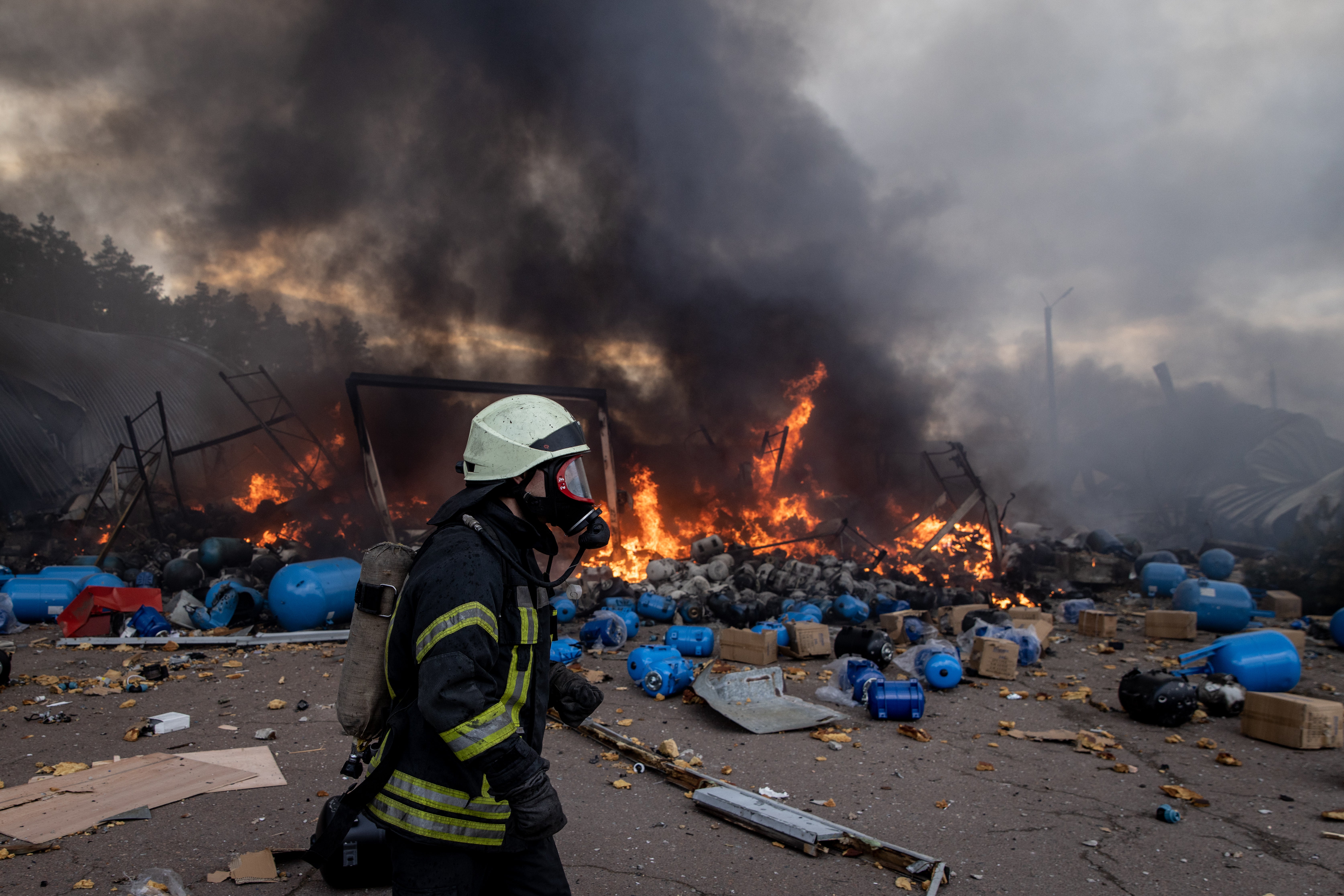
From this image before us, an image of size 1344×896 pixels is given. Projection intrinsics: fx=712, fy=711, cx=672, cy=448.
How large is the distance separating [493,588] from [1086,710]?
6.21m

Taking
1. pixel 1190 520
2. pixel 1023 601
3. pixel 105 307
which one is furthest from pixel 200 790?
pixel 105 307

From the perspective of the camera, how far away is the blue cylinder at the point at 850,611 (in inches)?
380

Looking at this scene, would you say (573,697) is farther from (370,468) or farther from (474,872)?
(370,468)

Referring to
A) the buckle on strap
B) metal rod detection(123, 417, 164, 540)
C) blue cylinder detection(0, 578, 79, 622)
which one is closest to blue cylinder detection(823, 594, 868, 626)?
Answer: the buckle on strap

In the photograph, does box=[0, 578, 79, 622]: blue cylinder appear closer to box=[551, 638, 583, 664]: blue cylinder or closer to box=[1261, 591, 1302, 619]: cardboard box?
box=[551, 638, 583, 664]: blue cylinder

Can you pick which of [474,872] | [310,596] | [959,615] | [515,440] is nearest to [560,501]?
[515,440]

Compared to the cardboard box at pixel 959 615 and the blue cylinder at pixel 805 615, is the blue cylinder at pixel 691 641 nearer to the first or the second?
the blue cylinder at pixel 805 615

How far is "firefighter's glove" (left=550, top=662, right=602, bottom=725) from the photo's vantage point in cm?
234

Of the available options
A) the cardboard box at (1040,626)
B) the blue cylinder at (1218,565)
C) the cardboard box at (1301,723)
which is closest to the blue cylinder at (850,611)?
the cardboard box at (1040,626)

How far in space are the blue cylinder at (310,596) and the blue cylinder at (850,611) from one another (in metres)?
6.26

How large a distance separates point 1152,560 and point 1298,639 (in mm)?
5863

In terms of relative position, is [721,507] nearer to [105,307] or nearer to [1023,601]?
[1023,601]

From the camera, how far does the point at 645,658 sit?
6520mm

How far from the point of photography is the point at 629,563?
13852mm
